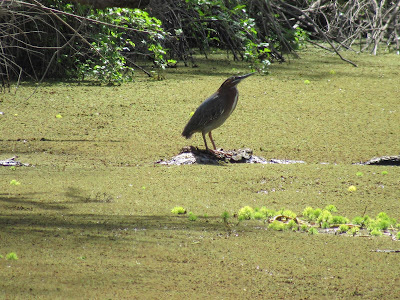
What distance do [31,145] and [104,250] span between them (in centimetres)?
344

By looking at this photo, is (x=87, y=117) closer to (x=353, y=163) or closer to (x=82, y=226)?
(x=353, y=163)

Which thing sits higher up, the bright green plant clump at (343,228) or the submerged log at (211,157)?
the bright green plant clump at (343,228)

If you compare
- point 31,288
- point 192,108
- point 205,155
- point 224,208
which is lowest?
point 192,108

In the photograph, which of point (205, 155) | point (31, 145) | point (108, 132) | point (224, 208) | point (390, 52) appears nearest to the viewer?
point (224, 208)

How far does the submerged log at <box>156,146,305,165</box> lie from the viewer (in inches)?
238

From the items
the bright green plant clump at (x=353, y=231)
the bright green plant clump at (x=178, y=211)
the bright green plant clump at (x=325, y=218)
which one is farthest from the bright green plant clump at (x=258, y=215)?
the bright green plant clump at (x=353, y=231)

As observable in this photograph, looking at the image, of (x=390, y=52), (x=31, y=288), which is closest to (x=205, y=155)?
(x=31, y=288)

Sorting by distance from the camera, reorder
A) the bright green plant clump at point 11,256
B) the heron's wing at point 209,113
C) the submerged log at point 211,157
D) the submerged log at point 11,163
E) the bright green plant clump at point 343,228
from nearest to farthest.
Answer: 1. the bright green plant clump at point 11,256
2. the bright green plant clump at point 343,228
3. the submerged log at point 11,163
4. the submerged log at point 211,157
5. the heron's wing at point 209,113

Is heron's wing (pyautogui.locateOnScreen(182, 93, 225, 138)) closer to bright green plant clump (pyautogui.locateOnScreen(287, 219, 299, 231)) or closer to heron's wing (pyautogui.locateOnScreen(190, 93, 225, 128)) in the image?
heron's wing (pyautogui.locateOnScreen(190, 93, 225, 128))

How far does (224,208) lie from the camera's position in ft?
15.0

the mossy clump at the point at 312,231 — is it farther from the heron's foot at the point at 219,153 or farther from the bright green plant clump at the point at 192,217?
the heron's foot at the point at 219,153

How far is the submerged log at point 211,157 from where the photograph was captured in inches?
238

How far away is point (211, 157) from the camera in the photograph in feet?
20.1

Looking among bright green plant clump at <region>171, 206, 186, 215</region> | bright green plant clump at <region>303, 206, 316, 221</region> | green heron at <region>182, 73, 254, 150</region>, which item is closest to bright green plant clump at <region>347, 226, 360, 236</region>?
bright green plant clump at <region>303, 206, 316, 221</region>
